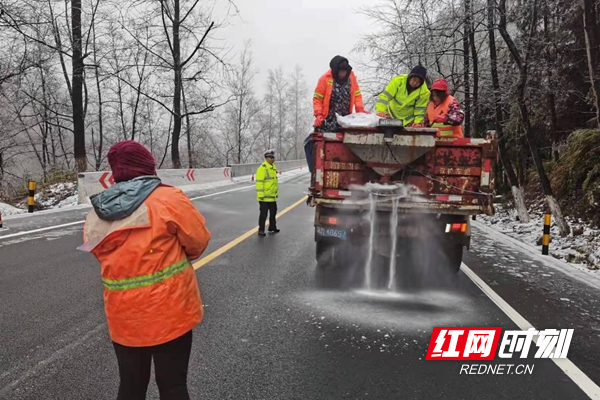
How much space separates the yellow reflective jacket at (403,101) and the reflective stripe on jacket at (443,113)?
0.13 metres

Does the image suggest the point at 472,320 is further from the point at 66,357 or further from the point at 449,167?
the point at 66,357

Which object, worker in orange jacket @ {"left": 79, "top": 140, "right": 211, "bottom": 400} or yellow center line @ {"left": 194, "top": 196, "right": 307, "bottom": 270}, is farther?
yellow center line @ {"left": 194, "top": 196, "right": 307, "bottom": 270}

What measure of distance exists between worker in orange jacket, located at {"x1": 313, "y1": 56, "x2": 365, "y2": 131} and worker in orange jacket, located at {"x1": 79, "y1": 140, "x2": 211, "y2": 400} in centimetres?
442

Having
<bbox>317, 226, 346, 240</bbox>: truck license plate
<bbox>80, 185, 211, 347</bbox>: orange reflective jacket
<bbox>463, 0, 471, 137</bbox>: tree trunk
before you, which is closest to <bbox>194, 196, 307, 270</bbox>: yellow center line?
<bbox>317, 226, 346, 240</bbox>: truck license plate

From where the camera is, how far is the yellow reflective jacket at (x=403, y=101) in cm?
618

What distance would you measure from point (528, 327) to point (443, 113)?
3262mm

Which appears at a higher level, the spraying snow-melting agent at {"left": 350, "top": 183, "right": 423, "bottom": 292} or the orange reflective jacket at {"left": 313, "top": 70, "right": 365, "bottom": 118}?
the orange reflective jacket at {"left": 313, "top": 70, "right": 365, "bottom": 118}

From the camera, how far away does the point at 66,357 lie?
10.6 ft

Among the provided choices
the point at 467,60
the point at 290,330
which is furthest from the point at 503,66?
the point at 290,330

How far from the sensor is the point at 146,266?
6.70 ft

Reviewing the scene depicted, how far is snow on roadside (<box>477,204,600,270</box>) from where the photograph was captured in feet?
24.0

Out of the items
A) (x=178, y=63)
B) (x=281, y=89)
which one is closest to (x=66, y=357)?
(x=178, y=63)

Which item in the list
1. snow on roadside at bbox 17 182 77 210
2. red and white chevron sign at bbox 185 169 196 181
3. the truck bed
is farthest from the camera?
red and white chevron sign at bbox 185 169 196 181

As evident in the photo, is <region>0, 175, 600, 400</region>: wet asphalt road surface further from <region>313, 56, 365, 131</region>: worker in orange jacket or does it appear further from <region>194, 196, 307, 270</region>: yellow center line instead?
<region>313, 56, 365, 131</region>: worker in orange jacket
